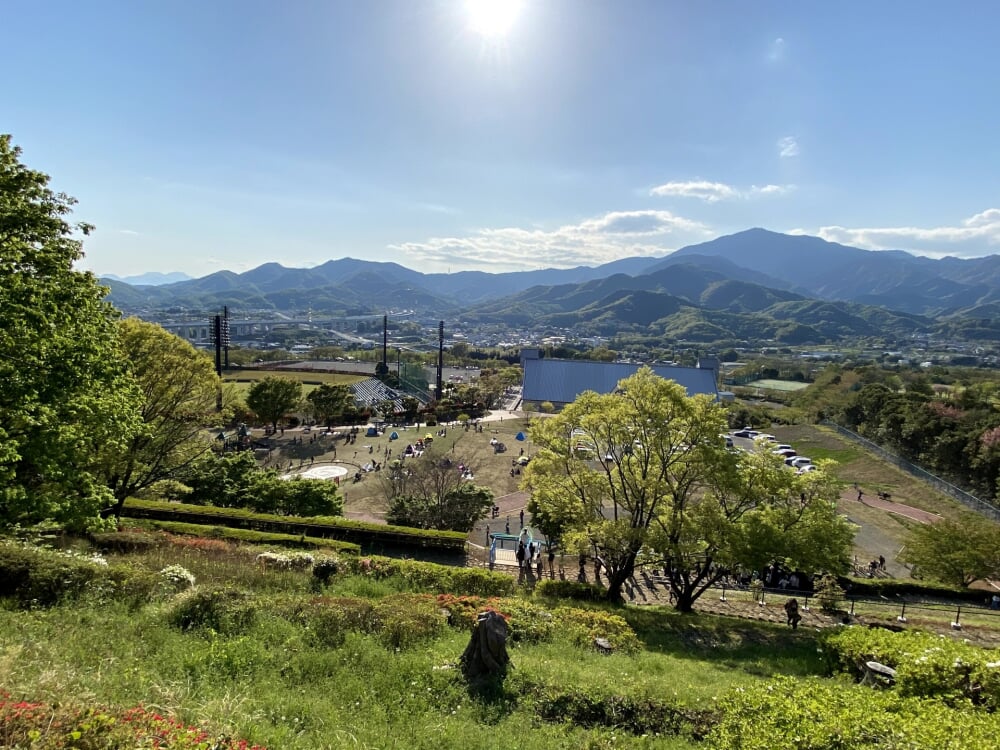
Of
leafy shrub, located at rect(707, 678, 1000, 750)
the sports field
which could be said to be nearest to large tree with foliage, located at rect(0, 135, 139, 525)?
leafy shrub, located at rect(707, 678, 1000, 750)

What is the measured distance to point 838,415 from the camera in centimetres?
5759

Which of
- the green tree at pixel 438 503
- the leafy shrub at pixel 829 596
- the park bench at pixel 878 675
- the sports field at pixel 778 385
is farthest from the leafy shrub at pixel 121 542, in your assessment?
the sports field at pixel 778 385

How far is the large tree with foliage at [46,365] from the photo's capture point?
8.73 m

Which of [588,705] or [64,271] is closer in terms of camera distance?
[588,705]

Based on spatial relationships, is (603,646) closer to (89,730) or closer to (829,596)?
(89,730)

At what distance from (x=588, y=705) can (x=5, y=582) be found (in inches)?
393

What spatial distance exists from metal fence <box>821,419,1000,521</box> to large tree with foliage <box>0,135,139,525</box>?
1659 inches

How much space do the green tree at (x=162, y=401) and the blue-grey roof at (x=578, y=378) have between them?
157ft

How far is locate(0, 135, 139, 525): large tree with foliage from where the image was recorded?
344 inches

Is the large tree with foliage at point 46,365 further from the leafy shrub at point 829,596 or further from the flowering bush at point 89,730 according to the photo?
the leafy shrub at point 829,596

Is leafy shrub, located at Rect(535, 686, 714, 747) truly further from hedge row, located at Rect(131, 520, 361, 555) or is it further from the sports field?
the sports field

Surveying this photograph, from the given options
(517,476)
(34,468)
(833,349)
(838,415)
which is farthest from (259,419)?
(833,349)

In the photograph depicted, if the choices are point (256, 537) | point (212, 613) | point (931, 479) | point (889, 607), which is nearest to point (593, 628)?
point (212, 613)

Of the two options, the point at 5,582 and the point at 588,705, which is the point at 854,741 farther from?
the point at 5,582
